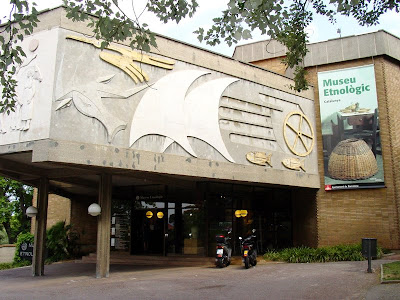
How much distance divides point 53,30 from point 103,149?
389 cm

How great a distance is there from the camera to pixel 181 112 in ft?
49.5

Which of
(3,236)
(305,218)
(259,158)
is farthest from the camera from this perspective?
(3,236)

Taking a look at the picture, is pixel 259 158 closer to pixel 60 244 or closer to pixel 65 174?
pixel 65 174

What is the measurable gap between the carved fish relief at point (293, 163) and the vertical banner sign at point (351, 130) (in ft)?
4.52

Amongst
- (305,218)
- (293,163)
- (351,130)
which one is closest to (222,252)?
(293,163)

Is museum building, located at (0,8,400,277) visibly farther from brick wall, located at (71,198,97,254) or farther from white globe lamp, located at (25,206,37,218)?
white globe lamp, located at (25,206,37,218)

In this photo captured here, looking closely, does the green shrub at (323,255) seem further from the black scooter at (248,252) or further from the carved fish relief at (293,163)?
the carved fish relief at (293,163)

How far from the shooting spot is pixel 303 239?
805 inches

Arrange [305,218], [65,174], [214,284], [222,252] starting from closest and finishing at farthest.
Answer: [214,284]
[65,174]
[222,252]
[305,218]

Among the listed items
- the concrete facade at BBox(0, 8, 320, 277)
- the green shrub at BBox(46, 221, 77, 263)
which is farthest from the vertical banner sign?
the green shrub at BBox(46, 221, 77, 263)

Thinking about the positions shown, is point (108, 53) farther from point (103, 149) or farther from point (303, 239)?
point (303, 239)

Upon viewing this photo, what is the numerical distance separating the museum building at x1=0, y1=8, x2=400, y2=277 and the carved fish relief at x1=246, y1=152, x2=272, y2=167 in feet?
0.22

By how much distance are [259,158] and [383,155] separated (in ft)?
19.1

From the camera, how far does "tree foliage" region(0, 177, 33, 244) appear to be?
1307 inches
